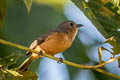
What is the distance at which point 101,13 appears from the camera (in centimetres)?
142

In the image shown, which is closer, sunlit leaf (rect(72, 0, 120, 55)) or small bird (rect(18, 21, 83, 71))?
sunlit leaf (rect(72, 0, 120, 55))

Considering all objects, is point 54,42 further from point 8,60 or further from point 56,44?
point 8,60

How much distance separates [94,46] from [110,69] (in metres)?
0.50

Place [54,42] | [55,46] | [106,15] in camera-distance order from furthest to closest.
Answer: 1. [54,42]
2. [55,46]
3. [106,15]

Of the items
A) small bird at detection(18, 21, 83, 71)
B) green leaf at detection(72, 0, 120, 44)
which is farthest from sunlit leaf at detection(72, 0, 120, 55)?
small bird at detection(18, 21, 83, 71)

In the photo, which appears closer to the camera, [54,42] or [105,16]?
[105,16]

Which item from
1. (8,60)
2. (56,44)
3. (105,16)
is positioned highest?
(105,16)

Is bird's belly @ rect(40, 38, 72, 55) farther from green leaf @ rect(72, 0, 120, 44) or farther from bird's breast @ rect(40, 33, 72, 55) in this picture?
green leaf @ rect(72, 0, 120, 44)

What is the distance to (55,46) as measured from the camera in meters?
3.15

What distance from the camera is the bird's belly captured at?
10.1 feet

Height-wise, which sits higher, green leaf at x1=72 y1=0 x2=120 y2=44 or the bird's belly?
green leaf at x1=72 y1=0 x2=120 y2=44

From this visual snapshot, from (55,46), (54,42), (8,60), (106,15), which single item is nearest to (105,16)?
(106,15)

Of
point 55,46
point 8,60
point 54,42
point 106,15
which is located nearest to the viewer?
point 106,15

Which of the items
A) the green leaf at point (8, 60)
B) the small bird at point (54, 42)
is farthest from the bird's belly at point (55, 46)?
the green leaf at point (8, 60)
